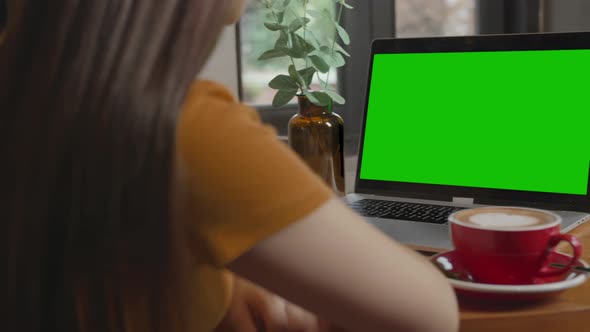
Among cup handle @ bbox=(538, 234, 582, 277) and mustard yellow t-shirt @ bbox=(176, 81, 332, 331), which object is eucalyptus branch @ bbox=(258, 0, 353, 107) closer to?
cup handle @ bbox=(538, 234, 582, 277)

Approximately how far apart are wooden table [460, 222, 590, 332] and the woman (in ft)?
0.45

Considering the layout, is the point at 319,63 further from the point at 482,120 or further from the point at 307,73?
the point at 482,120

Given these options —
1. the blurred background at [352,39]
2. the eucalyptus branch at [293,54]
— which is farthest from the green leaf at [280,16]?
the blurred background at [352,39]

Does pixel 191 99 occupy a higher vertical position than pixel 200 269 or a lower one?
higher

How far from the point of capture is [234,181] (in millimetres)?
486

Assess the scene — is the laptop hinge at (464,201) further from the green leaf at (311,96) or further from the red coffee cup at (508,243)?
the red coffee cup at (508,243)

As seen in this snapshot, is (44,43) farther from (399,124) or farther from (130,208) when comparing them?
(399,124)

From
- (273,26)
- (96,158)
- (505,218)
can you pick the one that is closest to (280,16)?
(273,26)

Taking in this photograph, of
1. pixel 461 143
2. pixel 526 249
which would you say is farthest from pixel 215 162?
pixel 461 143

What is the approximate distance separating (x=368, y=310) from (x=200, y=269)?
0.13m

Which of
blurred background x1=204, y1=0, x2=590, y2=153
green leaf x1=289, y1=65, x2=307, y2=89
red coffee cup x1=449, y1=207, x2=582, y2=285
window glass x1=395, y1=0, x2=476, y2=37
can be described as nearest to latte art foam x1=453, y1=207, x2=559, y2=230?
red coffee cup x1=449, y1=207, x2=582, y2=285

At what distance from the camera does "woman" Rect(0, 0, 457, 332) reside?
492 mm

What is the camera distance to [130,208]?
1.66 ft

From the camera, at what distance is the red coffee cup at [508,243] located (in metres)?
0.68
